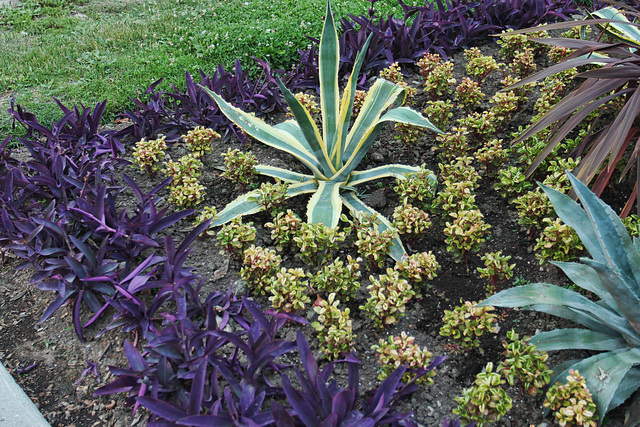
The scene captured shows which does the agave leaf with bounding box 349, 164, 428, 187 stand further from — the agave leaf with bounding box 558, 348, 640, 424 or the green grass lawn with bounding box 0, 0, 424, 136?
the green grass lawn with bounding box 0, 0, 424, 136

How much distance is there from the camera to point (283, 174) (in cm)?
286

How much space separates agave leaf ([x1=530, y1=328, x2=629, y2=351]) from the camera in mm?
1820

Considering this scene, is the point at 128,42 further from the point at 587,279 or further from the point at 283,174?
the point at 587,279

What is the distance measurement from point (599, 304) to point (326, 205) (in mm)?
1328

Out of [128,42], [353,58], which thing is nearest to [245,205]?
[353,58]

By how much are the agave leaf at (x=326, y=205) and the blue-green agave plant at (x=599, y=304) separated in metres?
0.90

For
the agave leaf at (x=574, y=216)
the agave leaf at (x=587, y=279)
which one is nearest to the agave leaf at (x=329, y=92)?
the agave leaf at (x=574, y=216)

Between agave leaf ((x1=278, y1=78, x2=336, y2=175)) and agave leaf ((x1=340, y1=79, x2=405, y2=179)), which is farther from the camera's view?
agave leaf ((x1=340, y1=79, x2=405, y2=179))

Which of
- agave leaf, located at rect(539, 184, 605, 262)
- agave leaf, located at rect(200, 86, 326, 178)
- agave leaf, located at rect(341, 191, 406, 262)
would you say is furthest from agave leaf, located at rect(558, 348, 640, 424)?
agave leaf, located at rect(200, 86, 326, 178)

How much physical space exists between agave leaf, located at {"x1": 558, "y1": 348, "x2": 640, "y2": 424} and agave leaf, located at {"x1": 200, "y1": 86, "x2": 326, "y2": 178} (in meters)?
1.60

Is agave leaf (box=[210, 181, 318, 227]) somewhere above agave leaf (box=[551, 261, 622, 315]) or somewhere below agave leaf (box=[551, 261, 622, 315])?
below

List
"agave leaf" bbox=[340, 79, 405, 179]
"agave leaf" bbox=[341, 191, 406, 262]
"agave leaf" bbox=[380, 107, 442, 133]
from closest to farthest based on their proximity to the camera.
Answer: "agave leaf" bbox=[341, 191, 406, 262], "agave leaf" bbox=[380, 107, 442, 133], "agave leaf" bbox=[340, 79, 405, 179]

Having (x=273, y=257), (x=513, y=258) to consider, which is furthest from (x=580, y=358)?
(x=273, y=257)

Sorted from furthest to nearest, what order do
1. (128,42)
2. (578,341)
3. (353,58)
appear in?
(128,42), (353,58), (578,341)
